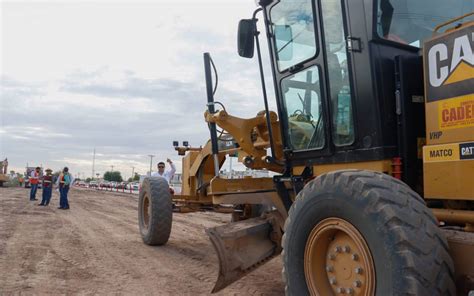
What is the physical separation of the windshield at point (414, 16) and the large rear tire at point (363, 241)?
Answer: 1.31 meters

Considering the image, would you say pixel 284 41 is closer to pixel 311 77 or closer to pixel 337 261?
pixel 311 77

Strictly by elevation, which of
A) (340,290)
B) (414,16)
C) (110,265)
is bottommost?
(110,265)

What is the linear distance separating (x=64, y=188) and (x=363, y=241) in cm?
1630

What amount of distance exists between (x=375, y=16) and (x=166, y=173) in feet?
27.0

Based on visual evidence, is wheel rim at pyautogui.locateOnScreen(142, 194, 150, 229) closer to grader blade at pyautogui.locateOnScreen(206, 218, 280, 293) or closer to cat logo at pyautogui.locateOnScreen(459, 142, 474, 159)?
grader blade at pyautogui.locateOnScreen(206, 218, 280, 293)

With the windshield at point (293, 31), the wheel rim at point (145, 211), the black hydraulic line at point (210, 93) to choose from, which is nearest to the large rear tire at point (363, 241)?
the windshield at point (293, 31)

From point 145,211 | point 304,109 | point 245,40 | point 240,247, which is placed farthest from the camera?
point 145,211

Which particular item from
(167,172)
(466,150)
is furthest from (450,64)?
(167,172)

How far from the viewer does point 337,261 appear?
316 centimetres

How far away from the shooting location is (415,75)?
354 centimetres

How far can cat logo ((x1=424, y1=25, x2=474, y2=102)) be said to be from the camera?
2.97 m

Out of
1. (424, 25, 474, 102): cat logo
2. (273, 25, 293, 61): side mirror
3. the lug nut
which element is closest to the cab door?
(273, 25, 293, 61): side mirror

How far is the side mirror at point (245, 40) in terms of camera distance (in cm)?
478

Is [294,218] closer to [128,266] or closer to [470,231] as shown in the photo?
[470,231]
